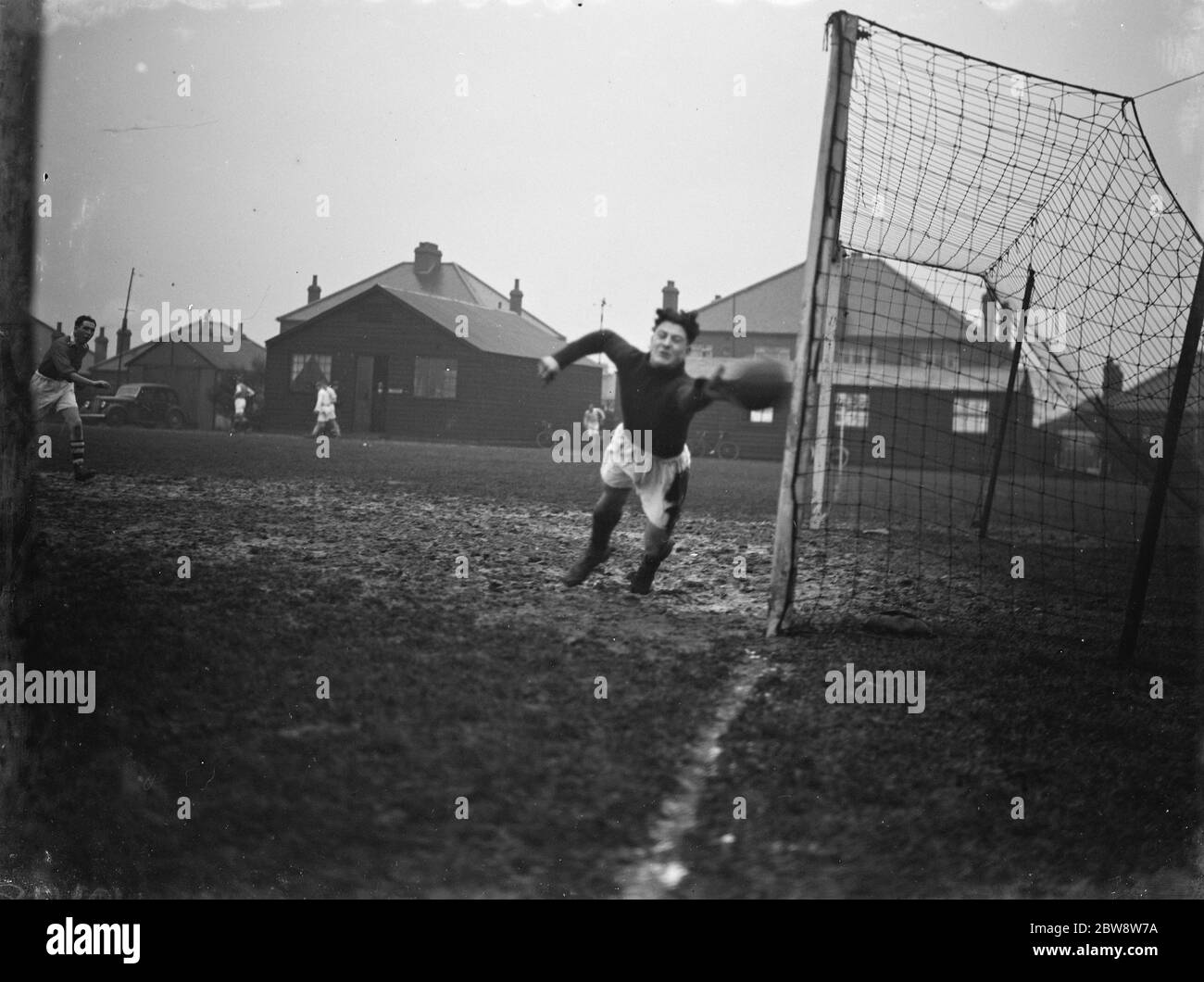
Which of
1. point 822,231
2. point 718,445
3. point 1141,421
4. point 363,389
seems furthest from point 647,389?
point 718,445

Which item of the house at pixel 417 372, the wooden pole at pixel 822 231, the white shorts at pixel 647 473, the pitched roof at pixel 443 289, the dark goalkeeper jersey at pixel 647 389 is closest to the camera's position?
the wooden pole at pixel 822 231

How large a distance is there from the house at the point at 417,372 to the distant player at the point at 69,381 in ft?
24.7

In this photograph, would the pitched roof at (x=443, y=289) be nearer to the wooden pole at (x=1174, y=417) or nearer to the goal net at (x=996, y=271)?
the goal net at (x=996, y=271)

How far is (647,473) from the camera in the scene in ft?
16.1

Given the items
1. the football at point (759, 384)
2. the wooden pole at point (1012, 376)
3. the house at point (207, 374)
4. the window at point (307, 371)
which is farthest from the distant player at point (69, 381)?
the house at point (207, 374)

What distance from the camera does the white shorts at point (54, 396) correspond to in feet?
22.7

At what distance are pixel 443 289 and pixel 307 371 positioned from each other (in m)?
6.27

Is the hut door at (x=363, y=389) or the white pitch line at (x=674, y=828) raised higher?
the hut door at (x=363, y=389)

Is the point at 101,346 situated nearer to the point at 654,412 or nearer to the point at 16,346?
the point at 16,346

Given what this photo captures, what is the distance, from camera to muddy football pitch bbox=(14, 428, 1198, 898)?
2.55 m

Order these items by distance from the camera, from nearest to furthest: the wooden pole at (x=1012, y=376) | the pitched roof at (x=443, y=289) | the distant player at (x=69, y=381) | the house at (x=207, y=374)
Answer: the distant player at (x=69, y=381)
the wooden pole at (x=1012, y=376)
the pitched roof at (x=443, y=289)
the house at (x=207, y=374)

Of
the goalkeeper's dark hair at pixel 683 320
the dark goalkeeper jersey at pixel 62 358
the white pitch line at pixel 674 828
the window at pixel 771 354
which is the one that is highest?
the window at pixel 771 354

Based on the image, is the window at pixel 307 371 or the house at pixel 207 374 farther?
the house at pixel 207 374
